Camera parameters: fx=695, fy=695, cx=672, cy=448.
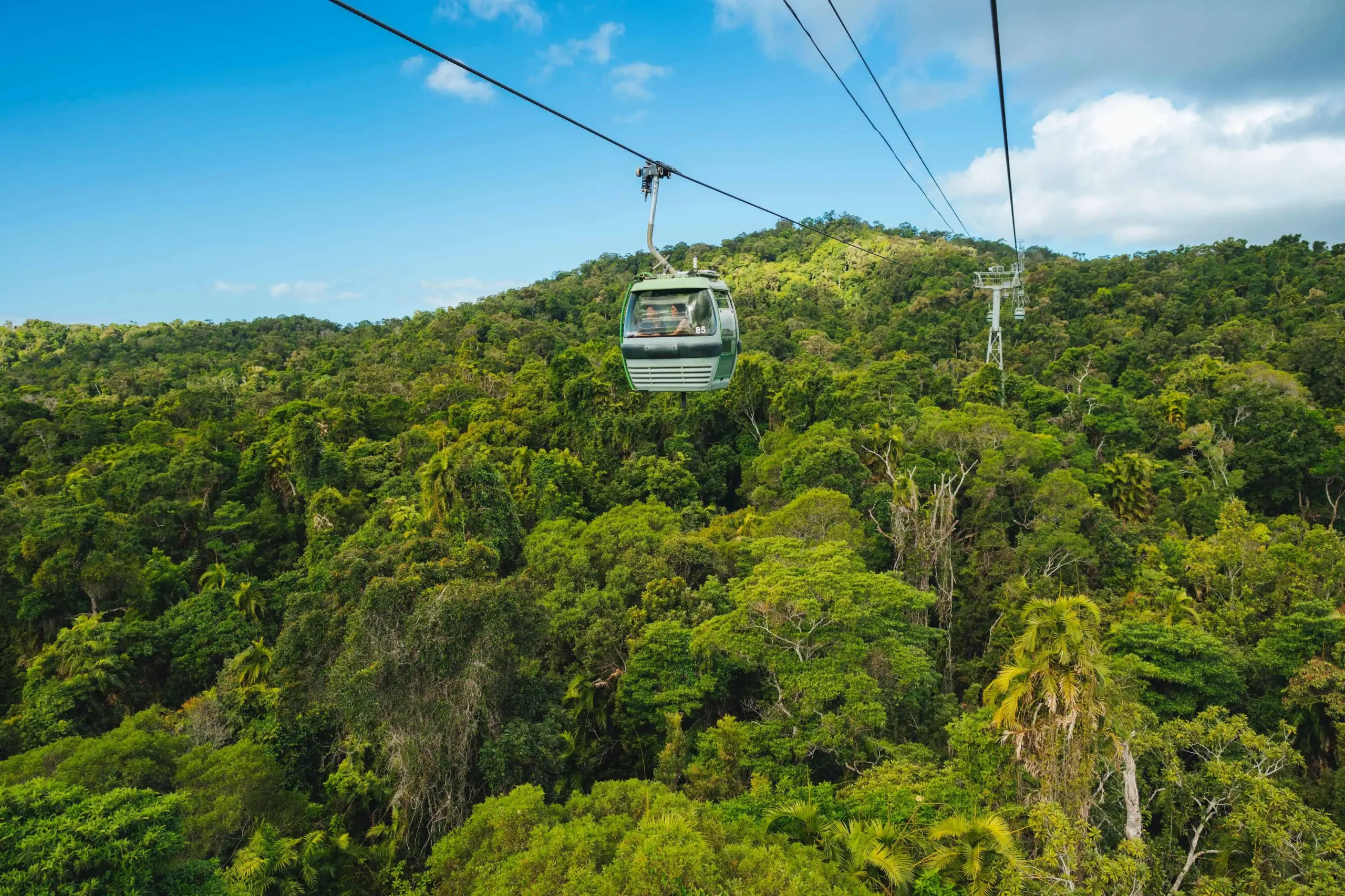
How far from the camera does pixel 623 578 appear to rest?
1838 cm

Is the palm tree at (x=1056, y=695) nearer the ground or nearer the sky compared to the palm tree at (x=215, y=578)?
nearer the sky

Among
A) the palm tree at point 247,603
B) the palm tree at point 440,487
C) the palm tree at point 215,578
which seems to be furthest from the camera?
the palm tree at point 215,578

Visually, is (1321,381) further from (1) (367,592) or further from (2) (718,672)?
(1) (367,592)

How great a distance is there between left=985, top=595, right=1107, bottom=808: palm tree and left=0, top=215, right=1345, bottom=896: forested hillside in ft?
0.18

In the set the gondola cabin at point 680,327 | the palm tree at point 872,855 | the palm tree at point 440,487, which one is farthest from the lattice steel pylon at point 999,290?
the palm tree at point 872,855

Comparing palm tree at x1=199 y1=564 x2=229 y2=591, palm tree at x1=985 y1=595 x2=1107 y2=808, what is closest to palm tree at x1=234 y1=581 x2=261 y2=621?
palm tree at x1=199 y1=564 x2=229 y2=591

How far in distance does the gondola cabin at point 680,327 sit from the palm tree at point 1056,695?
5899 millimetres

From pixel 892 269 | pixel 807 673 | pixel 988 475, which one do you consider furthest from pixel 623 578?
pixel 892 269

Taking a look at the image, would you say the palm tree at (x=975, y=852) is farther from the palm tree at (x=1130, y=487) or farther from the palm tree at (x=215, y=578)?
the palm tree at (x=1130, y=487)

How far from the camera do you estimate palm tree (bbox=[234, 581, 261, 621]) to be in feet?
70.7

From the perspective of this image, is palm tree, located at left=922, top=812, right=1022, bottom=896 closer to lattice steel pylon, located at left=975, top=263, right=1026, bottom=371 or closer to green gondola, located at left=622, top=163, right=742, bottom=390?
green gondola, located at left=622, top=163, right=742, bottom=390

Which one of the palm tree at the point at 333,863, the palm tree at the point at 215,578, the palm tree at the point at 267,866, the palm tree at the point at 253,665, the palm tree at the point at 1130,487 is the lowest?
the palm tree at the point at 333,863

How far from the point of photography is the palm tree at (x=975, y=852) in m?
8.98

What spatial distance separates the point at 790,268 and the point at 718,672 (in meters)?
88.7
